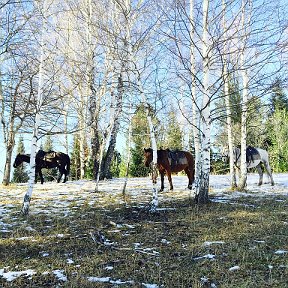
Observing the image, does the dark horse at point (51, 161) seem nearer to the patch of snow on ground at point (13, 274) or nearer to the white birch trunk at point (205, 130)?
the white birch trunk at point (205, 130)

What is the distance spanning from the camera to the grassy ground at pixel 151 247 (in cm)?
480

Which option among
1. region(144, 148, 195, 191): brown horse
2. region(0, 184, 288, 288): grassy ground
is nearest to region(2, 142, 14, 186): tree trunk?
region(0, 184, 288, 288): grassy ground

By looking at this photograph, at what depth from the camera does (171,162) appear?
13344mm

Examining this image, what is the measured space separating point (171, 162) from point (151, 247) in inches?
289

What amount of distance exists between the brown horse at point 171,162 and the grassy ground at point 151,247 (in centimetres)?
341

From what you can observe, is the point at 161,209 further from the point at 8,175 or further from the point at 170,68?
the point at 8,175

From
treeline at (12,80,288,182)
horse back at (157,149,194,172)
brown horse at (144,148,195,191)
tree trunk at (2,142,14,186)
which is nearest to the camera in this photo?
brown horse at (144,148,195,191)

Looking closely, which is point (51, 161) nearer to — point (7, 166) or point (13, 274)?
point (7, 166)

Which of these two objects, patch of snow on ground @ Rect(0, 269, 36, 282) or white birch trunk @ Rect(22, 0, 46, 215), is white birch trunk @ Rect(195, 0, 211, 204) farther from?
patch of snow on ground @ Rect(0, 269, 36, 282)

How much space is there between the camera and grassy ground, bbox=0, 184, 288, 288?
480 cm

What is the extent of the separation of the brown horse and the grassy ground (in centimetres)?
341

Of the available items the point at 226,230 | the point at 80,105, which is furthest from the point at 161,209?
the point at 80,105

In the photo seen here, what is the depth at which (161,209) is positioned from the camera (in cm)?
937

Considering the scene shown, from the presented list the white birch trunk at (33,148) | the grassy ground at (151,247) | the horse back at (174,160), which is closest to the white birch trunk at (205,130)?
the grassy ground at (151,247)
